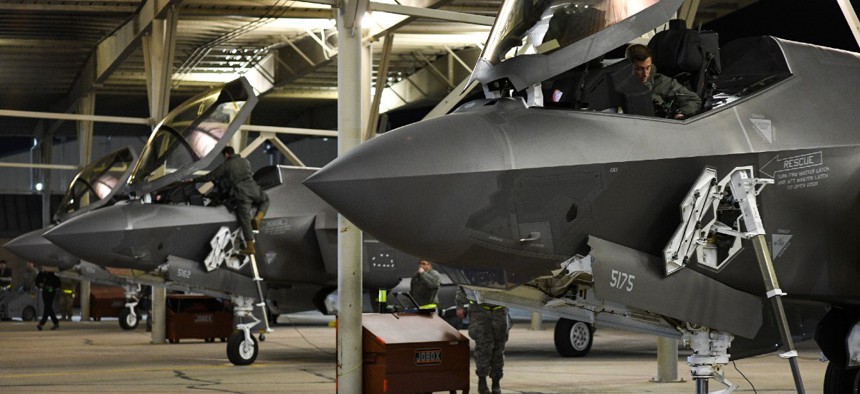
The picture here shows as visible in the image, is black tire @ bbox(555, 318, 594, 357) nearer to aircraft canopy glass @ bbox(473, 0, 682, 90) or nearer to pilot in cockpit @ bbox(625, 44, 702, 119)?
pilot in cockpit @ bbox(625, 44, 702, 119)

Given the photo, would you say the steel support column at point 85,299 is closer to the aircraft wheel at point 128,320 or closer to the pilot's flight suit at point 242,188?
the aircraft wheel at point 128,320

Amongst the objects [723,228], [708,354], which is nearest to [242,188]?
[708,354]

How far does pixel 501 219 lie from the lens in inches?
216

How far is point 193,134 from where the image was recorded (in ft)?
47.1

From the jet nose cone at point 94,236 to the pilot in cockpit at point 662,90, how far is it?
966cm

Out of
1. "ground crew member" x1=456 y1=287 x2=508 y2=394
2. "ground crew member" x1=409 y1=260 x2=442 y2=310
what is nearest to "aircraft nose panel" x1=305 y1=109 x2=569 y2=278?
"ground crew member" x1=456 y1=287 x2=508 y2=394

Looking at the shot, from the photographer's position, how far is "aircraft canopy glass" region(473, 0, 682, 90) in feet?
19.0

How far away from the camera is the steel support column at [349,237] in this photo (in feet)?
34.1

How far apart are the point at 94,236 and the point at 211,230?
156 cm

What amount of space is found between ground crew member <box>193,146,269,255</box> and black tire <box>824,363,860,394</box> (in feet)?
29.0

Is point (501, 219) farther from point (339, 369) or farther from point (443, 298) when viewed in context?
point (443, 298)

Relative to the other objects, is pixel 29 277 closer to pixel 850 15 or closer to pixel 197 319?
pixel 197 319

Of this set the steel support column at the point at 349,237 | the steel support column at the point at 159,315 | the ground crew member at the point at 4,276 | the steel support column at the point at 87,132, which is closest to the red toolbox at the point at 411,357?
the steel support column at the point at 349,237

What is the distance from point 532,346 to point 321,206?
5909 mm
